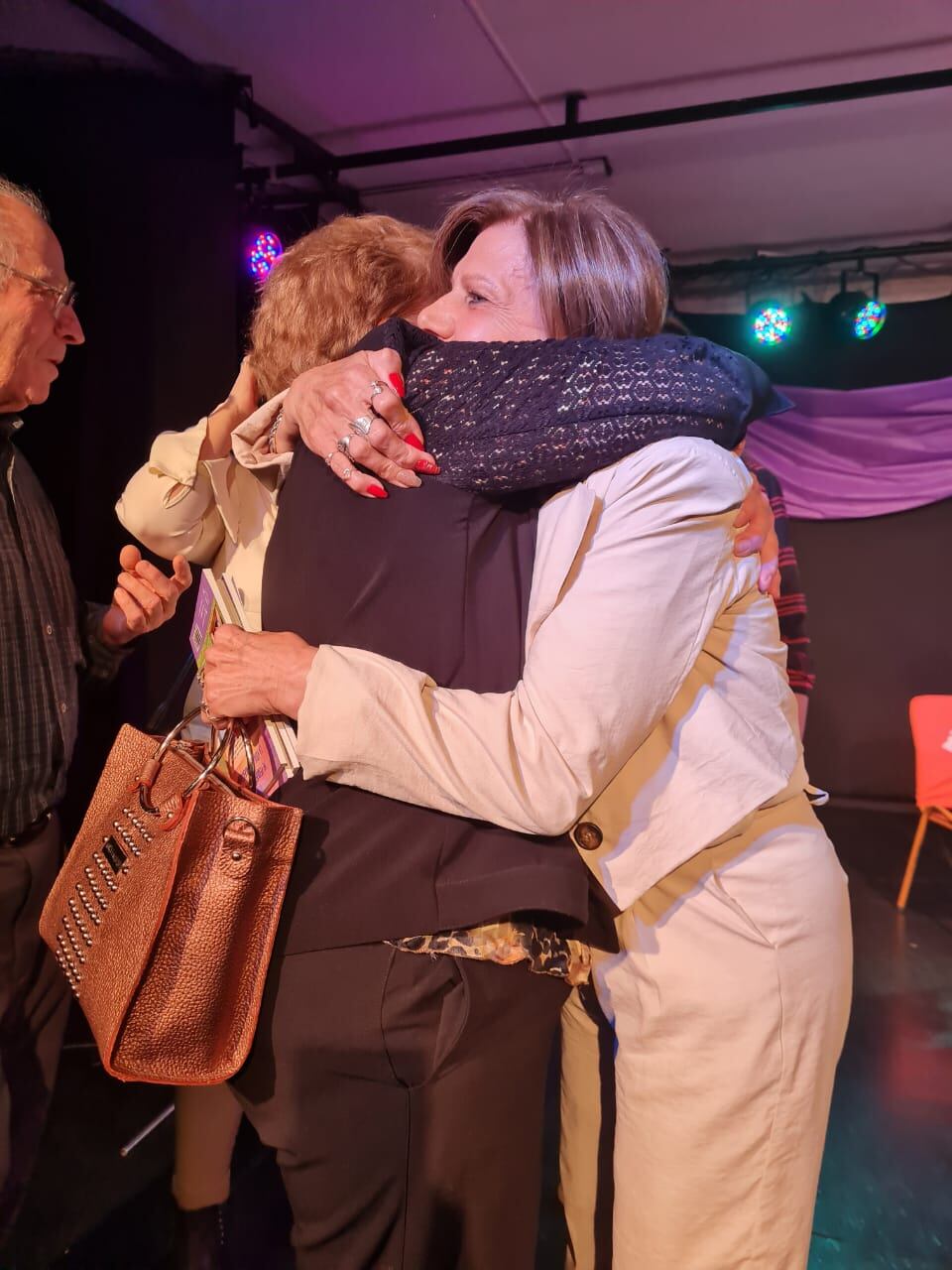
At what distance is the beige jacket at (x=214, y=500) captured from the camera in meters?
1.04

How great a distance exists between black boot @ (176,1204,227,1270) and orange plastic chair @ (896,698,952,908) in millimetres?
3144

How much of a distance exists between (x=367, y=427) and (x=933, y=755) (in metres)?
3.57

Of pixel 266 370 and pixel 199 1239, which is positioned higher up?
pixel 266 370

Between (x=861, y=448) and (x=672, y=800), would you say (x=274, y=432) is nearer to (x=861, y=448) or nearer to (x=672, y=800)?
(x=672, y=800)

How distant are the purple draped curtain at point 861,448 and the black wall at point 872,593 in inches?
6.4

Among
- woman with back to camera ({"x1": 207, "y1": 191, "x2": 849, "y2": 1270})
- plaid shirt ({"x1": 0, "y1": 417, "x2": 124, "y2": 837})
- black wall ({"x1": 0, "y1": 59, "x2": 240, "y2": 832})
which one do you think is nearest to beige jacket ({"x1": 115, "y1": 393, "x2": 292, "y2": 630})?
woman with back to camera ({"x1": 207, "y1": 191, "x2": 849, "y2": 1270})

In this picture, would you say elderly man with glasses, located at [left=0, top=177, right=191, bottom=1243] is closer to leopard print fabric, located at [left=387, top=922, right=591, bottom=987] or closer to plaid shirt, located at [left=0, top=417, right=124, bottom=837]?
plaid shirt, located at [left=0, top=417, right=124, bottom=837]

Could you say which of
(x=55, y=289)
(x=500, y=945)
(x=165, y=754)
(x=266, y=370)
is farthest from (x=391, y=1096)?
(x=55, y=289)

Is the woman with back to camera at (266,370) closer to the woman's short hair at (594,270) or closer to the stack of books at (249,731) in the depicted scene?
the stack of books at (249,731)

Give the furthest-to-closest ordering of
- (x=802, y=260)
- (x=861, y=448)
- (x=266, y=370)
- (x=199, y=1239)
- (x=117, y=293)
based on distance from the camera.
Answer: (x=861, y=448), (x=802, y=260), (x=117, y=293), (x=199, y=1239), (x=266, y=370)

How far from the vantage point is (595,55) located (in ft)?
10.6

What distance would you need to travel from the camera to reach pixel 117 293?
2.89 m

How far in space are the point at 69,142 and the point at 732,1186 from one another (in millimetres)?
3273

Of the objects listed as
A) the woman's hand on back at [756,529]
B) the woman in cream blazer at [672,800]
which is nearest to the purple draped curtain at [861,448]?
the woman's hand on back at [756,529]
